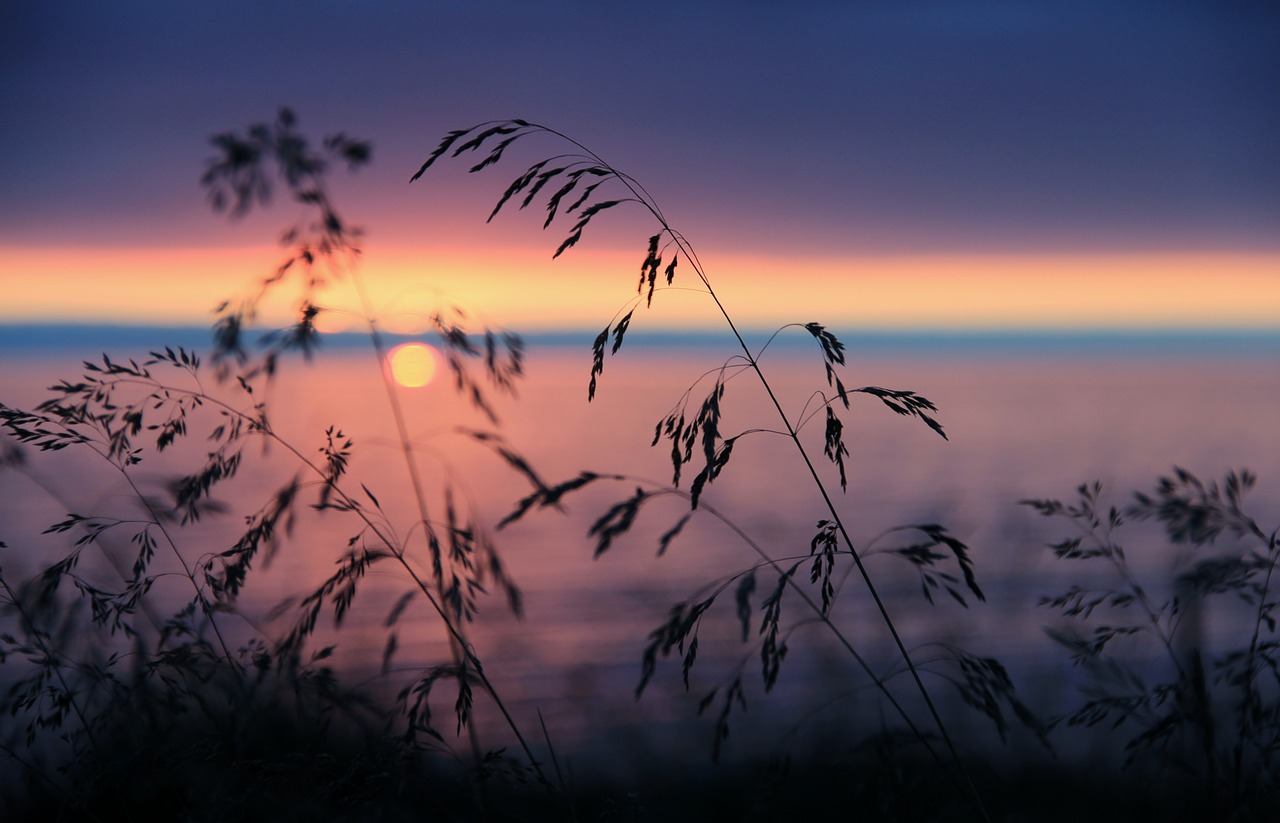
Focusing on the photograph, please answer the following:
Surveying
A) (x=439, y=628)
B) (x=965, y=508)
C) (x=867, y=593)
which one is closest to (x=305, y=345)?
(x=439, y=628)

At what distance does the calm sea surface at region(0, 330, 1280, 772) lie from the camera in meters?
3.83

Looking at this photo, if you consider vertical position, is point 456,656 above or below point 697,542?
above

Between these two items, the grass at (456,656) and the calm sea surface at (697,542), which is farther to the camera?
the calm sea surface at (697,542)

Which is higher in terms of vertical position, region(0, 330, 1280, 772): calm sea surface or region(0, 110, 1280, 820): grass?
region(0, 110, 1280, 820): grass

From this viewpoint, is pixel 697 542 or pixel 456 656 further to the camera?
pixel 697 542

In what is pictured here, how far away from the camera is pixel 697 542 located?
8000mm

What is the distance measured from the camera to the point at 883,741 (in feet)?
5.24

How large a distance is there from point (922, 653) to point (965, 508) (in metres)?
4.83

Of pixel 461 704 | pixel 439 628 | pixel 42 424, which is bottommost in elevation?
pixel 439 628

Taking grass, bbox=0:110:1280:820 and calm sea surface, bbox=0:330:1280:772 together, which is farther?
calm sea surface, bbox=0:330:1280:772

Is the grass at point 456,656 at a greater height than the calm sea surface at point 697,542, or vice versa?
the grass at point 456,656

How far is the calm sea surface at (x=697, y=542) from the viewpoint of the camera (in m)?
3.83

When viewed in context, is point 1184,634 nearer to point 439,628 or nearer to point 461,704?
point 461,704

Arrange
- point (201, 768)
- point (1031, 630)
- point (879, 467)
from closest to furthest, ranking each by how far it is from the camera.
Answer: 1. point (201, 768)
2. point (1031, 630)
3. point (879, 467)
